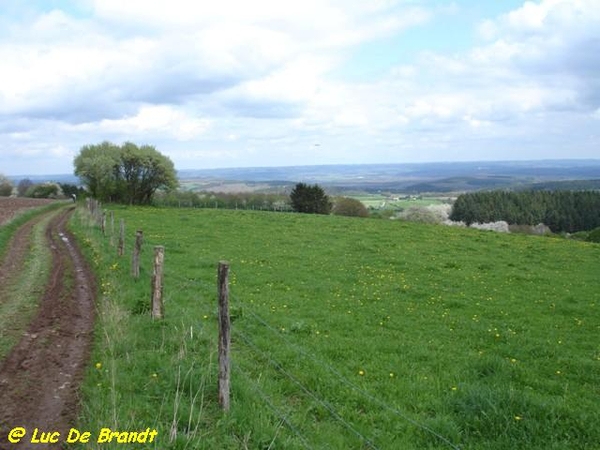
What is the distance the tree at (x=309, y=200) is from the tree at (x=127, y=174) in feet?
57.3

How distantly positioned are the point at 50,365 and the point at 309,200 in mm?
→ 60786

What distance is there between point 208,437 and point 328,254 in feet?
61.9

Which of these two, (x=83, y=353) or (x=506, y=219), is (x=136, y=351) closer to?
(x=83, y=353)

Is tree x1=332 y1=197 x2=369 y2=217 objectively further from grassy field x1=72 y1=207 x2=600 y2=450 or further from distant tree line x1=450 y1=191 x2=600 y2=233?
grassy field x1=72 y1=207 x2=600 y2=450

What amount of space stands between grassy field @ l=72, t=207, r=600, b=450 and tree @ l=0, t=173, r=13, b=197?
107m

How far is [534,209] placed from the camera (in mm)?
94250

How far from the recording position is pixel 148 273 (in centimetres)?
1666

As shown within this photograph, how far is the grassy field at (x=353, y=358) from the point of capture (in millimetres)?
7047

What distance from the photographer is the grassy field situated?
7.05m

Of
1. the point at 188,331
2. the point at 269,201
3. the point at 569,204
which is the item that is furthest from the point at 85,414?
the point at 569,204

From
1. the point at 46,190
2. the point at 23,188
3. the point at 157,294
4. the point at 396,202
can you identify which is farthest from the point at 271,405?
the point at 23,188

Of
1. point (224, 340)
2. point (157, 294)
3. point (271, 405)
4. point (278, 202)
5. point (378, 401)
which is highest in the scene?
point (224, 340)

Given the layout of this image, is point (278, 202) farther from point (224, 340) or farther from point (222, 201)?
point (224, 340)

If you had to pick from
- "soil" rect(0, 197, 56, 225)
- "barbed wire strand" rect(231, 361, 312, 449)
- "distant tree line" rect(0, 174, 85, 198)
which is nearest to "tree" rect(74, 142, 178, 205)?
"soil" rect(0, 197, 56, 225)
